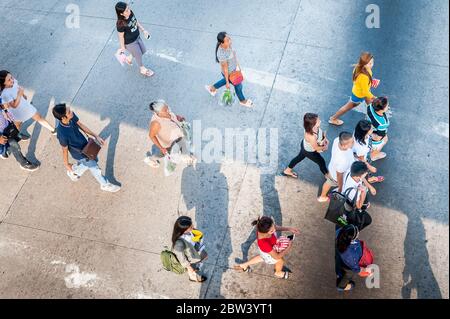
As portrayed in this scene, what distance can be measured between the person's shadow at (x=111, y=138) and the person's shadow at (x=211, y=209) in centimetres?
123

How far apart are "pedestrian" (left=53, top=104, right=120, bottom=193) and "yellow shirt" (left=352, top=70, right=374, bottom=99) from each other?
3926 millimetres

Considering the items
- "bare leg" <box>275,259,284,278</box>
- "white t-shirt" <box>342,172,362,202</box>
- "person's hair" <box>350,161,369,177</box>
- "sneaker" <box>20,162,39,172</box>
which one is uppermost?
"person's hair" <box>350,161,369,177</box>

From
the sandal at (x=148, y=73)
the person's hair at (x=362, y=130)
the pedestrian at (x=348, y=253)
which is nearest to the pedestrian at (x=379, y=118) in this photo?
the person's hair at (x=362, y=130)

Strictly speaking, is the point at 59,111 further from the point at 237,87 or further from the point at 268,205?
the point at 268,205

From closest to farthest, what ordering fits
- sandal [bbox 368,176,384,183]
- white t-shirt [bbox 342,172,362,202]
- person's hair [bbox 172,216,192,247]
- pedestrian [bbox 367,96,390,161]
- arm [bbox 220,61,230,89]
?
person's hair [bbox 172,216,192,247], white t-shirt [bbox 342,172,362,202], pedestrian [bbox 367,96,390,161], sandal [bbox 368,176,384,183], arm [bbox 220,61,230,89]

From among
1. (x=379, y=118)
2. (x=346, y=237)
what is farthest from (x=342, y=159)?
(x=346, y=237)

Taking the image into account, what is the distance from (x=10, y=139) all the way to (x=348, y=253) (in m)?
5.30

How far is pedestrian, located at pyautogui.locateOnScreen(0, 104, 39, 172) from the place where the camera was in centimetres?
632

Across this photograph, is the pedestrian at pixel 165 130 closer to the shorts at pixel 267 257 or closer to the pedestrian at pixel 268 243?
the pedestrian at pixel 268 243

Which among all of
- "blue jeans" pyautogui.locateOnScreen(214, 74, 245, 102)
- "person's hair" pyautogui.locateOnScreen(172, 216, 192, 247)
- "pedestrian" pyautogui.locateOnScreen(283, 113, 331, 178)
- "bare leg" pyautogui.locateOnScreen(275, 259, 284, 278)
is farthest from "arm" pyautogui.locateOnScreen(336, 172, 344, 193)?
"blue jeans" pyautogui.locateOnScreen(214, 74, 245, 102)

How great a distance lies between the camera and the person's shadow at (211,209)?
572 cm

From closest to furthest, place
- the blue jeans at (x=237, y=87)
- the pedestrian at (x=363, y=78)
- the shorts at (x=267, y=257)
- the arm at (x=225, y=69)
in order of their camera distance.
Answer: the shorts at (x=267, y=257)
the pedestrian at (x=363, y=78)
the arm at (x=225, y=69)
the blue jeans at (x=237, y=87)

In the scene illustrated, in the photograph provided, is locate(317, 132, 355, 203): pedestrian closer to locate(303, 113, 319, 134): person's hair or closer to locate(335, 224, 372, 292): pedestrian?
locate(303, 113, 319, 134): person's hair

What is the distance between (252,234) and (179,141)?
1744mm
